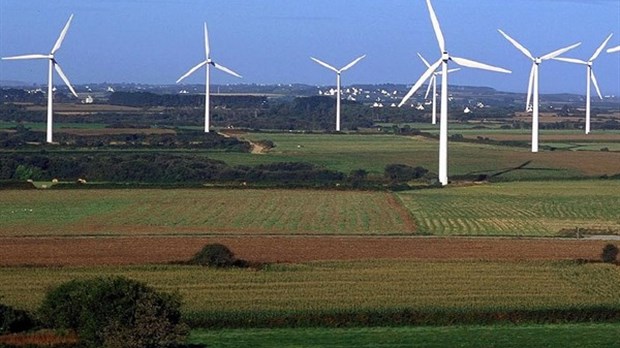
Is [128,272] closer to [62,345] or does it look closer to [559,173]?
[62,345]

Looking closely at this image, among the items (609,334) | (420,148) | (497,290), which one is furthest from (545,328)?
(420,148)

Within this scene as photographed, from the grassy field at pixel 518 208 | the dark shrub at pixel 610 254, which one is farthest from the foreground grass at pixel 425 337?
the grassy field at pixel 518 208

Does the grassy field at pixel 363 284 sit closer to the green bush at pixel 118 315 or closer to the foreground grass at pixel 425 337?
the foreground grass at pixel 425 337

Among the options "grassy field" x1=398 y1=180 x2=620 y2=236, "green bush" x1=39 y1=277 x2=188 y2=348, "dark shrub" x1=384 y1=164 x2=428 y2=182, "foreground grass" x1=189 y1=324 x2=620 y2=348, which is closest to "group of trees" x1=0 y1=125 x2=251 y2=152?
"dark shrub" x1=384 y1=164 x2=428 y2=182

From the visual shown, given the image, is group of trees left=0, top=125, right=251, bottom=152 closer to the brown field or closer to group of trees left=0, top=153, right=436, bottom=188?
group of trees left=0, top=153, right=436, bottom=188

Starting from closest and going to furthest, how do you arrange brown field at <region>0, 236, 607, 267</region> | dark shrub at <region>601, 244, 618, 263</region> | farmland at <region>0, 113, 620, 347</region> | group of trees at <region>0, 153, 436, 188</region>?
farmland at <region>0, 113, 620, 347</region>, brown field at <region>0, 236, 607, 267</region>, dark shrub at <region>601, 244, 618, 263</region>, group of trees at <region>0, 153, 436, 188</region>

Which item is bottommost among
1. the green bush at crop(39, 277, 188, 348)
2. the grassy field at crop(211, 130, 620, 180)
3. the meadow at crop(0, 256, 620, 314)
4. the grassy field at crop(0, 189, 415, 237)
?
the meadow at crop(0, 256, 620, 314)
